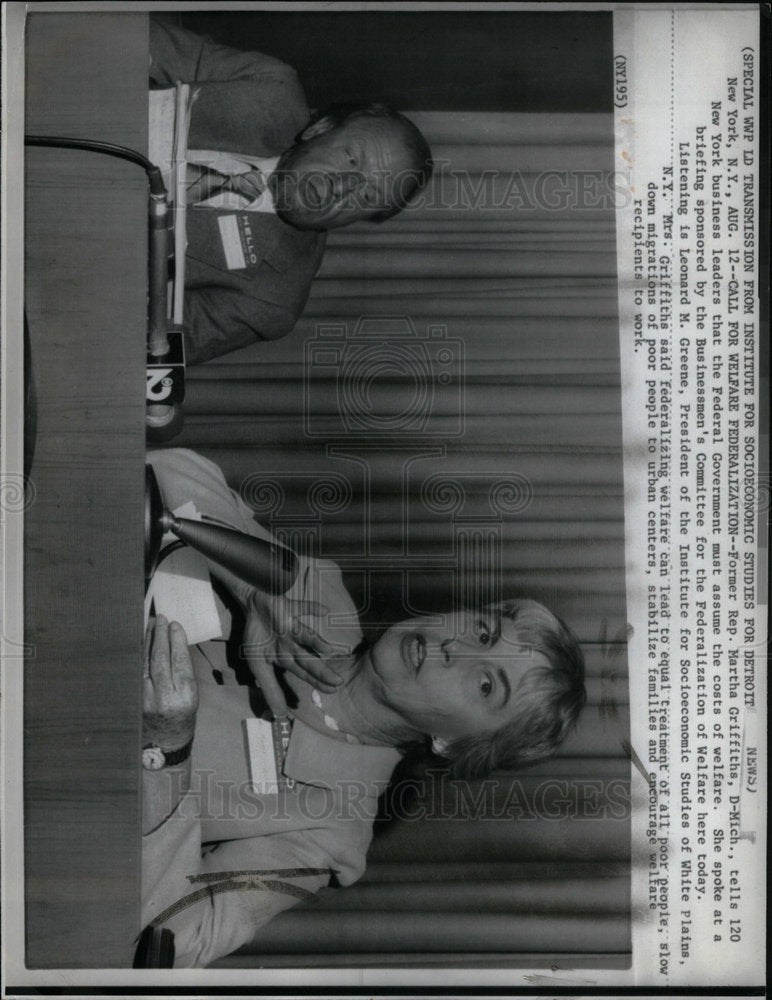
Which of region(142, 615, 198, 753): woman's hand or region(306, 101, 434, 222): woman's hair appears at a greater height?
region(306, 101, 434, 222): woman's hair

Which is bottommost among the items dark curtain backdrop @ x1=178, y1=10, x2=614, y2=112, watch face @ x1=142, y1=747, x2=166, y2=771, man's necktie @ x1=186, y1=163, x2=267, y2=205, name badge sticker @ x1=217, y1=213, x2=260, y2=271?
watch face @ x1=142, y1=747, x2=166, y2=771

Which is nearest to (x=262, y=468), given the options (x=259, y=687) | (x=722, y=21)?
(x=259, y=687)

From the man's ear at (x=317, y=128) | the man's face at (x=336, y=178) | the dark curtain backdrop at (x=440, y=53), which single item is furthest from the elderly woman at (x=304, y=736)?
the dark curtain backdrop at (x=440, y=53)

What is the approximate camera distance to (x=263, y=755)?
5.17ft

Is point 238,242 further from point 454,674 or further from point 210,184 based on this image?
point 454,674

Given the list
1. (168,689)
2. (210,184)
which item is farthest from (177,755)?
(210,184)

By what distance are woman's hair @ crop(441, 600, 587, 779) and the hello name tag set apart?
369 millimetres

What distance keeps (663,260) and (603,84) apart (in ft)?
1.39

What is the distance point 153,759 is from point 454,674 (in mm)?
693

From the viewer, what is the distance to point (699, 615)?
5.26ft

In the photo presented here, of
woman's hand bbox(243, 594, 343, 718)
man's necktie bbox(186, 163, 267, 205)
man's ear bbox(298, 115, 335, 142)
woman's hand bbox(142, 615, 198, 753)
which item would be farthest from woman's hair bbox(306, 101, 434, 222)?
woman's hand bbox(142, 615, 198, 753)

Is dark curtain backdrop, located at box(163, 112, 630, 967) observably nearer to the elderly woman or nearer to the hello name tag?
the elderly woman

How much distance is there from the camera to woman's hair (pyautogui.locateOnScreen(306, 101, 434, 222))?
160 centimetres

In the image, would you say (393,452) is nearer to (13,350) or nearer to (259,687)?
(259,687)
